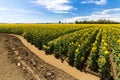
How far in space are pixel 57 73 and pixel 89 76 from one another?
189cm

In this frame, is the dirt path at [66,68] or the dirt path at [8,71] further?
the dirt path at [66,68]

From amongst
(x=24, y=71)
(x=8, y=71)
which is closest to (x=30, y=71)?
(x=24, y=71)

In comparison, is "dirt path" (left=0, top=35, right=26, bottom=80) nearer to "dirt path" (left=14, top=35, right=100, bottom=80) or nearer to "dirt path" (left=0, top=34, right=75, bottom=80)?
"dirt path" (left=0, top=34, right=75, bottom=80)

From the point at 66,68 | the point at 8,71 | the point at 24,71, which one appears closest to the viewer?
the point at 24,71

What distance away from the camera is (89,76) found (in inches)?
478

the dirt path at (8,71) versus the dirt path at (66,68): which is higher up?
the dirt path at (8,71)

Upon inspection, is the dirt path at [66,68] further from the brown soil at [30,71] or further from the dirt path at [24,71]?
the dirt path at [24,71]

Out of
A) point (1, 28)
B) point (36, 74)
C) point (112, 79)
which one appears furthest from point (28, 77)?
point (1, 28)

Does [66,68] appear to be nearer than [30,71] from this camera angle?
No

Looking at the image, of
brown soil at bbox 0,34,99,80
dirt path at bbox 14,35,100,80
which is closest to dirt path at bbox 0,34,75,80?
brown soil at bbox 0,34,99,80

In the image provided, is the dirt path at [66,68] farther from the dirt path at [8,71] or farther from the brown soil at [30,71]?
the dirt path at [8,71]

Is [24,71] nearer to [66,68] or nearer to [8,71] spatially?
[8,71]

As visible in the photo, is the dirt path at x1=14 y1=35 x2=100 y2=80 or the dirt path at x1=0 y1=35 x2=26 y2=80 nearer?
the dirt path at x1=0 y1=35 x2=26 y2=80

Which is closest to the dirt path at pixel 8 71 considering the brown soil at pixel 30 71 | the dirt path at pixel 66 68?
the brown soil at pixel 30 71
